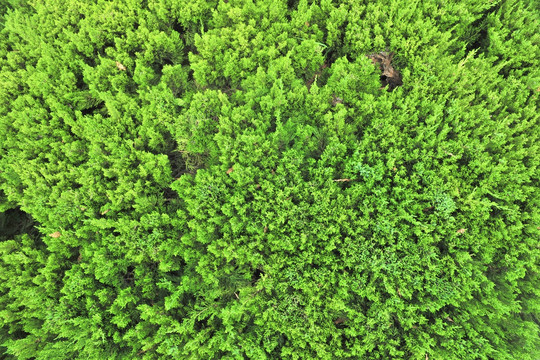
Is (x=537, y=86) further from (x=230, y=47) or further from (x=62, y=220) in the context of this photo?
(x=62, y=220)

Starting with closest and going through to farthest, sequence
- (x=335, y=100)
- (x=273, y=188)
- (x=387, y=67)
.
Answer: (x=273, y=188) → (x=335, y=100) → (x=387, y=67)

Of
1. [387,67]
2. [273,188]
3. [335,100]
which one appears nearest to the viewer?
[273,188]

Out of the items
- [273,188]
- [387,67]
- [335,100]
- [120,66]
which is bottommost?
[273,188]

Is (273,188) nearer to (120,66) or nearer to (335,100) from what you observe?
(335,100)

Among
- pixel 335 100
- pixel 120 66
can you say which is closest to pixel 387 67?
pixel 335 100

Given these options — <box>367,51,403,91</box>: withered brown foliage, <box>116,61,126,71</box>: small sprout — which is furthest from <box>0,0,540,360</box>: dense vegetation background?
<box>367,51,403,91</box>: withered brown foliage

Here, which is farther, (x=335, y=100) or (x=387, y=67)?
(x=387, y=67)

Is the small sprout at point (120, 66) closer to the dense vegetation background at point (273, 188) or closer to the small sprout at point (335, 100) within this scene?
the dense vegetation background at point (273, 188)

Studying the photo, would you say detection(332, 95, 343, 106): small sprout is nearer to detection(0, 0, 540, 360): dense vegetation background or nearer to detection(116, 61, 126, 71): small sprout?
detection(0, 0, 540, 360): dense vegetation background

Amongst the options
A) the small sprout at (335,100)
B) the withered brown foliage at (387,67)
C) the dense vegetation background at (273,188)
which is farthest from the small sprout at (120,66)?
the withered brown foliage at (387,67)
